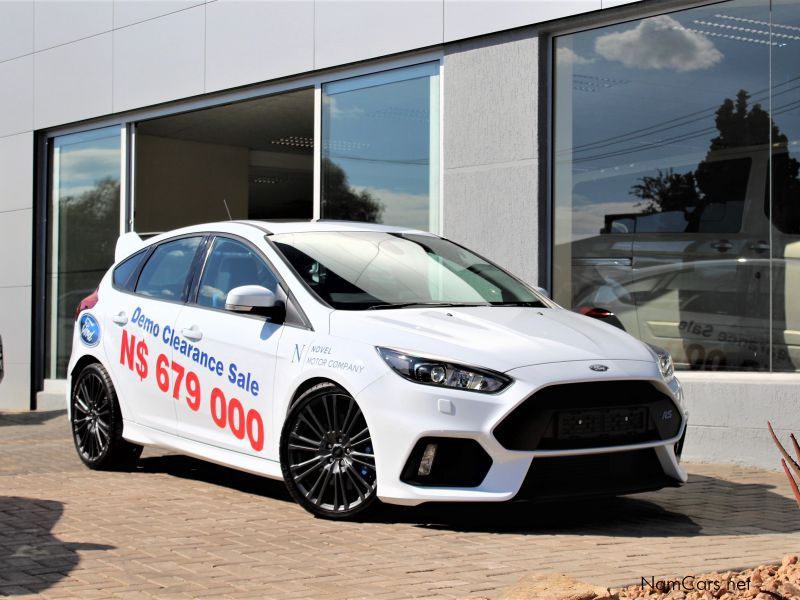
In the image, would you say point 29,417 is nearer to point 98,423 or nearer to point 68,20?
point 68,20

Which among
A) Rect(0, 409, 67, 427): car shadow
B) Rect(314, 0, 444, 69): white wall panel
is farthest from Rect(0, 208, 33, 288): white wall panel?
Rect(314, 0, 444, 69): white wall panel

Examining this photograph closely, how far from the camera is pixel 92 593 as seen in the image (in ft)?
15.0

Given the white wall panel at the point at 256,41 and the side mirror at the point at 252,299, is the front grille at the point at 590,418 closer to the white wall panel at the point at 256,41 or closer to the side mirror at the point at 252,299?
the side mirror at the point at 252,299

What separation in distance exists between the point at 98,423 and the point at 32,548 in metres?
2.79

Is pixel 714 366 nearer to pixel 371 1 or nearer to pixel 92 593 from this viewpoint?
pixel 371 1

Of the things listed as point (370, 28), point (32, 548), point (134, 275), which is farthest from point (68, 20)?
point (32, 548)

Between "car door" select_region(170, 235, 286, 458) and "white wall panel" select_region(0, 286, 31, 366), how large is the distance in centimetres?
964

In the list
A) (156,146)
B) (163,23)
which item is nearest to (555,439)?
(163,23)

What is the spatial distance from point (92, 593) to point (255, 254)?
295 cm

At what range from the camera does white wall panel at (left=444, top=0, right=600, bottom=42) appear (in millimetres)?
10180

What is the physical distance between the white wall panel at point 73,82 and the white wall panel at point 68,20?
12 cm

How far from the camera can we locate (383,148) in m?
12.2

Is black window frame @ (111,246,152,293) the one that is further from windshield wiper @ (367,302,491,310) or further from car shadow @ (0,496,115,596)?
windshield wiper @ (367,302,491,310)

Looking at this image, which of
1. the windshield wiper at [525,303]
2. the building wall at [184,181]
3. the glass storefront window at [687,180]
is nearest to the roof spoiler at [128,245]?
the windshield wiper at [525,303]
